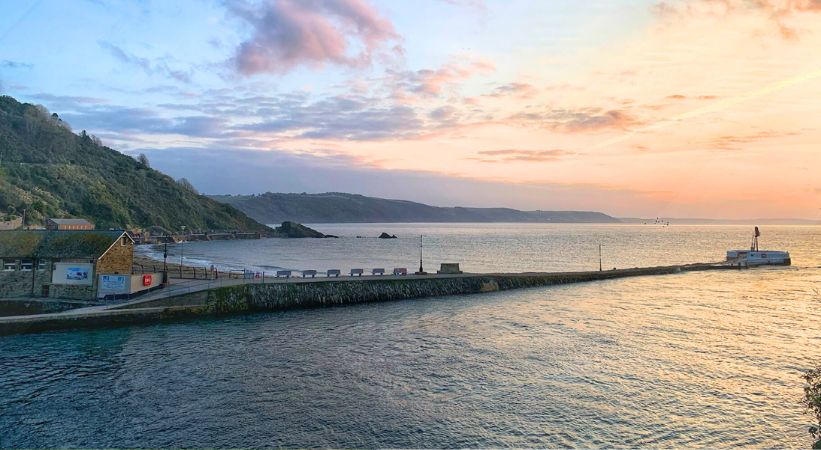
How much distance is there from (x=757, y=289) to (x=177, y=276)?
76568 millimetres

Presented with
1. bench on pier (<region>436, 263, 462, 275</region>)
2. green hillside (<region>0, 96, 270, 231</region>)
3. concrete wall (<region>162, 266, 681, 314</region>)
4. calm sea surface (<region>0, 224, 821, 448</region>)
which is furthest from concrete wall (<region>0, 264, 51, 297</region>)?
green hillside (<region>0, 96, 270, 231</region>)

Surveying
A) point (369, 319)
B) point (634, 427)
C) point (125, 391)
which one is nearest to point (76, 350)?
point (125, 391)

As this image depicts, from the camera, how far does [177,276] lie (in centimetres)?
5966

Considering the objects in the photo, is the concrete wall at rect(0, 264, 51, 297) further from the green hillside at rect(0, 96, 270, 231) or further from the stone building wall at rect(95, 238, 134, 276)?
the green hillside at rect(0, 96, 270, 231)

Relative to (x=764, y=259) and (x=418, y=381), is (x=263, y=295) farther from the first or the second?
(x=764, y=259)

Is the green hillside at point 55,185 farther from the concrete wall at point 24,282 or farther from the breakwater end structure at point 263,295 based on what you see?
the breakwater end structure at point 263,295

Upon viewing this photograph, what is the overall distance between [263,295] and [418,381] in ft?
92.5

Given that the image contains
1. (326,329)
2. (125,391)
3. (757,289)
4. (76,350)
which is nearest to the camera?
(125,391)

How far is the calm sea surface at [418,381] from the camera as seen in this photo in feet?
65.7

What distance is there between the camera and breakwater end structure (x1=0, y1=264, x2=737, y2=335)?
3869cm

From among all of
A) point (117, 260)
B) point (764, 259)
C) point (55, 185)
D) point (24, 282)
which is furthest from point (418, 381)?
point (55, 185)

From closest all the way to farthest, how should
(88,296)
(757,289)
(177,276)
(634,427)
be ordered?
(634,427) → (88,296) → (177,276) → (757,289)

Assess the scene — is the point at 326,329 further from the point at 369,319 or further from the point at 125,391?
the point at 125,391

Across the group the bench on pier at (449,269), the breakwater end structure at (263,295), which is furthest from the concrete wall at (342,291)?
the bench on pier at (449,269)
